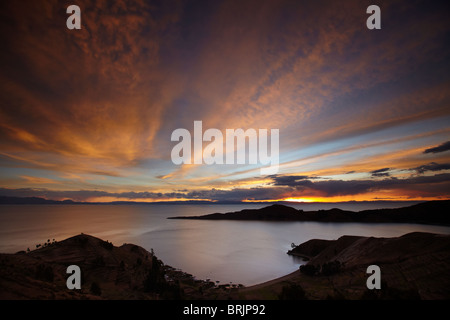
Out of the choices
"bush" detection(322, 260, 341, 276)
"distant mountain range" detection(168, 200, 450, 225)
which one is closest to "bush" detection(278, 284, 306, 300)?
"bush" detection(322, 260, 341, 276)

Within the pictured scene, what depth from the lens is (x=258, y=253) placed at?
57531 millimetres

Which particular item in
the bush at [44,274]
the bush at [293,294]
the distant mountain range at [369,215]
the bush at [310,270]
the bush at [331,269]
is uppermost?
the bush at [44,274]

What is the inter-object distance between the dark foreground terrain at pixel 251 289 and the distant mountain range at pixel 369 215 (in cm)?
12359

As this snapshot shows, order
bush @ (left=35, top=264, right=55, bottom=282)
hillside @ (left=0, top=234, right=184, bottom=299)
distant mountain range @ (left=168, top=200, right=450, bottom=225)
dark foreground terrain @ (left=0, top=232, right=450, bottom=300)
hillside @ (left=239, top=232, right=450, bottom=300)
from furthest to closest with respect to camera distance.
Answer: distant mountain range @ (left=168, top=200, right=450, bottom=225) → bush @ (left=35, top=264, right=55, bottom=282) → hillside @ (left=239, top=232, right=450, bottom=300) → dark foreground terrain @ (left=0, top=232, right=450, bottom=300) → hillside @ (left=0, top=234, right=184, bottom=299)

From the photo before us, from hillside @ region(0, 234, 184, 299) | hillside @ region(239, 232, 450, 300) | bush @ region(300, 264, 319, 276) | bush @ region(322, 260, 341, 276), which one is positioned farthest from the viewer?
bush @ region(300, 264, 319, 276)

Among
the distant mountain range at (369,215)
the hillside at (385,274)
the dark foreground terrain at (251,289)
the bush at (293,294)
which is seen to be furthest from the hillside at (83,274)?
the distant mountain range at (369,215)

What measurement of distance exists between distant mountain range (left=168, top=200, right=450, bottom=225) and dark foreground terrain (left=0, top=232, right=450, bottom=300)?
124 m

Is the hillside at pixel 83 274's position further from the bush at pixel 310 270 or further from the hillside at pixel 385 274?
the bush at pixel 310 270

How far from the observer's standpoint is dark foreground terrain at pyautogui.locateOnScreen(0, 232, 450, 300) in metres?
16.2

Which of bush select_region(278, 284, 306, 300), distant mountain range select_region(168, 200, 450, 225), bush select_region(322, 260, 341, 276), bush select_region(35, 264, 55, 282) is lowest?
distant mountain range select_region(168, 200, 450, 225)

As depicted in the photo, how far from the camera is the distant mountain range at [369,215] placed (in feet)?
362

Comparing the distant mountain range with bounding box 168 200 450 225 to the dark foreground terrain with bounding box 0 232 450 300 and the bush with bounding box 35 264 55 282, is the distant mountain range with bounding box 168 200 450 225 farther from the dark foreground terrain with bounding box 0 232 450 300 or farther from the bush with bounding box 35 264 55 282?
the bush with bounding box 35 264 55 282
